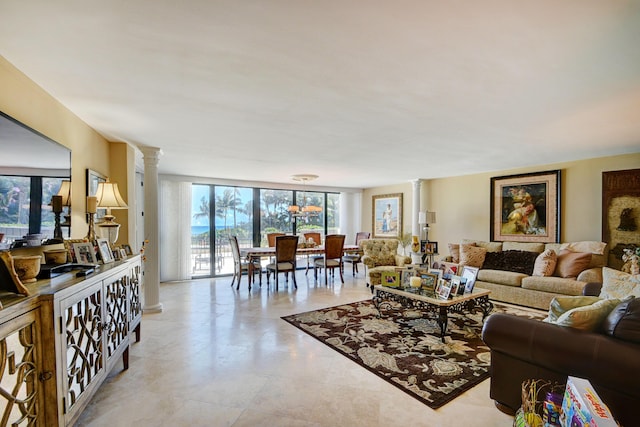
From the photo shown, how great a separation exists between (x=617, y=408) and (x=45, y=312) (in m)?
2.93

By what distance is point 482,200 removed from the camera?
20.2 ft

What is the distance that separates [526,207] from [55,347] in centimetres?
643

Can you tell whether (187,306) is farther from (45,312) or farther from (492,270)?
(492,270)

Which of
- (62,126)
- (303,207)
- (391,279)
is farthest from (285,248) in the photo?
(62,126)

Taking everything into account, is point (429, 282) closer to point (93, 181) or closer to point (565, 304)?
point (565, 304)

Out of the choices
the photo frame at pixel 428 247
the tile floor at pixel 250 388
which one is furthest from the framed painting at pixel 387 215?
the tile floor at pixel 250 388

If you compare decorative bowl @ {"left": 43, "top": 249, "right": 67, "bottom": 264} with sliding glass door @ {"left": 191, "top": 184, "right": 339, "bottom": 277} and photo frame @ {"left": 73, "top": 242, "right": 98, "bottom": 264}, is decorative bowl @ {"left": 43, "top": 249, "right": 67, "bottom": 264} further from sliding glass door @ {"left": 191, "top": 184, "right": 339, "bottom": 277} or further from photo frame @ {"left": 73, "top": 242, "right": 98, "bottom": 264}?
sliding glass door @ {"left": 191, "top": 184, "right": 339, "bottom": 277}

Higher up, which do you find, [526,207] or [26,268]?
[526,207]

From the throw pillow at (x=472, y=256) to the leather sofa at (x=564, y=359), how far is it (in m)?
3.57

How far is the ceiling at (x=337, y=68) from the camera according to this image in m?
1.44

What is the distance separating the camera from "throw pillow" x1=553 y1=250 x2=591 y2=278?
4285mm

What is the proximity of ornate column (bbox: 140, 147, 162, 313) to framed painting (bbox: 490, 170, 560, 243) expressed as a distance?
5.89 metres

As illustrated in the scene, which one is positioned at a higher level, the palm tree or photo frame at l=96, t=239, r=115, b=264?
the palm tree

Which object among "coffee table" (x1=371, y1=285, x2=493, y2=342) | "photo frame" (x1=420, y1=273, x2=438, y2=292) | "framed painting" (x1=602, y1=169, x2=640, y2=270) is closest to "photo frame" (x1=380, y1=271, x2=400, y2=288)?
"coffee table" (x1=371, y1=285, x2=493, y2=342)
